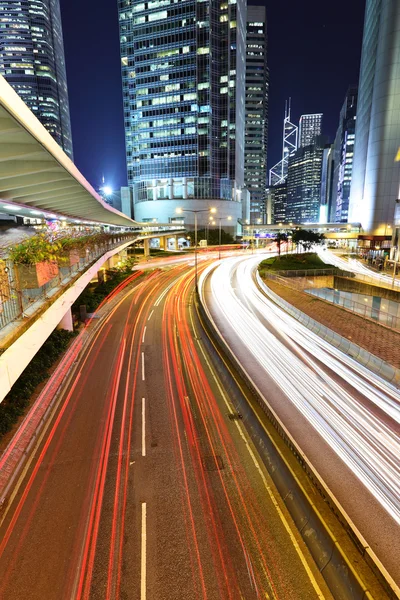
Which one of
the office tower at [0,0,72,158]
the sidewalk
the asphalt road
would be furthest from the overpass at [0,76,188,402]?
the office tower at [0,0,72,158]

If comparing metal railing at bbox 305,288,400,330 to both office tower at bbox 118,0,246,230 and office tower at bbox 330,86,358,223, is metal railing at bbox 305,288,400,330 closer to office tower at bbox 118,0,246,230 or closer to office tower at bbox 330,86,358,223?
office tower at bbox 118,0,246,230

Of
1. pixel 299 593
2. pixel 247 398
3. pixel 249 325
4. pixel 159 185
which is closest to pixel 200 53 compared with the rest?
pixel 159 185

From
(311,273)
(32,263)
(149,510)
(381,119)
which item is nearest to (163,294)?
(311,273)

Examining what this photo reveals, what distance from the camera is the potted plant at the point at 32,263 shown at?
10.1m

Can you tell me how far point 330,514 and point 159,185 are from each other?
115947mm

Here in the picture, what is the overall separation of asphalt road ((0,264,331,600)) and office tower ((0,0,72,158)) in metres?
186

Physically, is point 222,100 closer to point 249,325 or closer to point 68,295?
point 249,325

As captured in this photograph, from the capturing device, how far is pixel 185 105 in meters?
106

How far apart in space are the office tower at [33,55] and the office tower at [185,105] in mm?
78319

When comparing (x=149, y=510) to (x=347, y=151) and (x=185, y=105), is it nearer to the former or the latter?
(x=185, y=105)

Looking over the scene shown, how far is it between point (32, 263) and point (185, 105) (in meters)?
115

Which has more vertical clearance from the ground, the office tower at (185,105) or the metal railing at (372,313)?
the office tower at (185,105)

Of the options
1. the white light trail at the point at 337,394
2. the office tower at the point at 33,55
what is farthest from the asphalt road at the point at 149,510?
the office tower at the point at 33,55

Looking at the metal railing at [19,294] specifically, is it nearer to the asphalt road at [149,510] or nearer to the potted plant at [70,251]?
the potted plant at [70,251]
